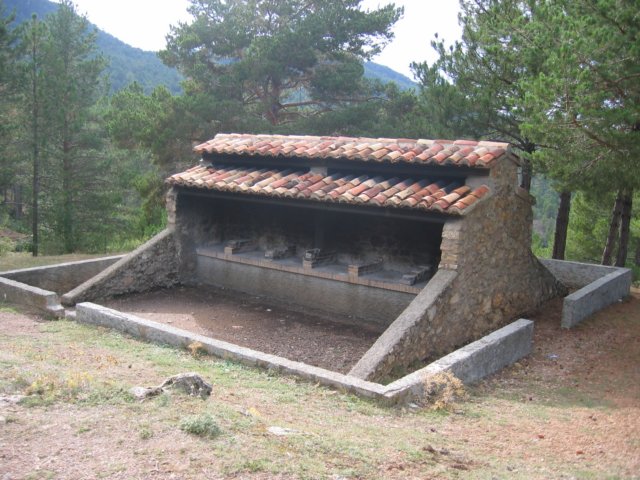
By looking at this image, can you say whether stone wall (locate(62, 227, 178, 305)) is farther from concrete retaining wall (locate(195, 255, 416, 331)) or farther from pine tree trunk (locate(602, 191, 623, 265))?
pine tree trunk (locate(602, 191, 623, 265))

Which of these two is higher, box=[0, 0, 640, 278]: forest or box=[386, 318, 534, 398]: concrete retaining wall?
box=[0, 0, 640, 278]: forest

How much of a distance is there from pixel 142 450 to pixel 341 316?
5771 mm

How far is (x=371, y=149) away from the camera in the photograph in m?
9.07

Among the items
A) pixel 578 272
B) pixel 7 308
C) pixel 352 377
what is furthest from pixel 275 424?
pixel 578 272

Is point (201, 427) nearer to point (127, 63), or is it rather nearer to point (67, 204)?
point (67, 204)

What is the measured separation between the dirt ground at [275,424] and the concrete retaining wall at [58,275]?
8.30 feet

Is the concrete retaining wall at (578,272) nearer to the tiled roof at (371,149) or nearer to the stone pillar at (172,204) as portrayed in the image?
the tiled roof at (371,149)

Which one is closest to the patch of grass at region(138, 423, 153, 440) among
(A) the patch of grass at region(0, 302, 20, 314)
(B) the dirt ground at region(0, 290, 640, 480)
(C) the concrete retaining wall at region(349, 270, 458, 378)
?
(B) the dirt ground at region(0, 290, 640, 480)

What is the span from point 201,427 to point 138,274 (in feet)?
22.0

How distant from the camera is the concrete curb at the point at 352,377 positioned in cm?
579

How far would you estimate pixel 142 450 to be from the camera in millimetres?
3643

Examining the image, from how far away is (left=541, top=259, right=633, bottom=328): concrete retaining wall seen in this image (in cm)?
954

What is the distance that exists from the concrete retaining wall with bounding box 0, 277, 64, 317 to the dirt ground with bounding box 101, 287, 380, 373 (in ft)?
2.97

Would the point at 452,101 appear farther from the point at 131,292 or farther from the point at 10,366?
the point at 10,366
